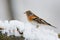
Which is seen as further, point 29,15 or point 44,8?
point 44,8

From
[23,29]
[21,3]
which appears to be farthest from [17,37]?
[21,3]

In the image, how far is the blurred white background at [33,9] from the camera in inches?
59.3

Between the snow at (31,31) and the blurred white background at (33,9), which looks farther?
the blurred white background at (33,9)

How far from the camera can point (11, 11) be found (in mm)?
2094

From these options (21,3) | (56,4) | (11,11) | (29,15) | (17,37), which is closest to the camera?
(17,37)

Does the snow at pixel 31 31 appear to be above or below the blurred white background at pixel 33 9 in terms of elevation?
below

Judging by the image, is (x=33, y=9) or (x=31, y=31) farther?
(x=33, y=9)

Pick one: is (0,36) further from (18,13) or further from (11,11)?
(11,11)

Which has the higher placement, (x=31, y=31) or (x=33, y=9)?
(x=33, y=9)

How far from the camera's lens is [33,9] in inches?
66.7

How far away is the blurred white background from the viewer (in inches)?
59.3

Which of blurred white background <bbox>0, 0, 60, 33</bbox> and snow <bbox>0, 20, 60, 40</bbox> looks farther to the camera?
blurred white background <bbox>0, 0, 60, 33</bbox>

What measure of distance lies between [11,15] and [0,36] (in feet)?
3.97

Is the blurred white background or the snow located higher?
the blurred white background
